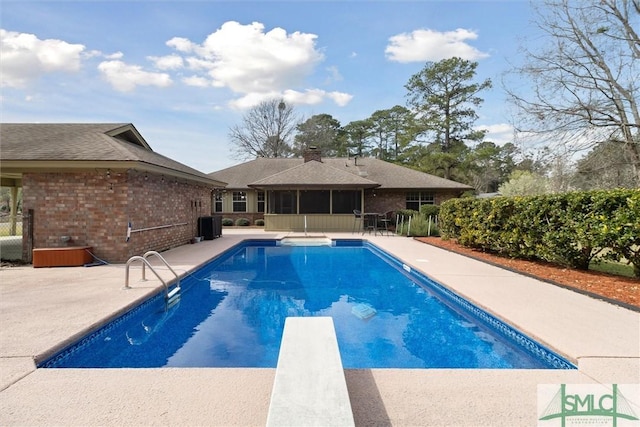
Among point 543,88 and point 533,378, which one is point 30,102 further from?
point 543,88

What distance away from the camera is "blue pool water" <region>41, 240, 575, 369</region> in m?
3.68

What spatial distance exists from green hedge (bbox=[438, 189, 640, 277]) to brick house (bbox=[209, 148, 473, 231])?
714cm

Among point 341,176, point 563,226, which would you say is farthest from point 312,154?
point 563,226

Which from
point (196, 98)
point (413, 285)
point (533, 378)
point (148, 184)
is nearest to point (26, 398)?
point (533, 378)

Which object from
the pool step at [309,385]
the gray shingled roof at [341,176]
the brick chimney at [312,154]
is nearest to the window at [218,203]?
the gray shingled roof at [341,176]

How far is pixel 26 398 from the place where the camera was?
248 cm

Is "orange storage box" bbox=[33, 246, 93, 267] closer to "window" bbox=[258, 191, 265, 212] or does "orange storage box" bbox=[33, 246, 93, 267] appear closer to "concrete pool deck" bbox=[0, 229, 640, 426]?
"concrete pool deck" bbox=[0, 229, 640, 426]

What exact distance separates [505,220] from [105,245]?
1032 centimetres

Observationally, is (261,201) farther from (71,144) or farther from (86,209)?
(86,209)

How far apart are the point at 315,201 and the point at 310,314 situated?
1376cm

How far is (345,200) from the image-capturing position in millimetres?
18562

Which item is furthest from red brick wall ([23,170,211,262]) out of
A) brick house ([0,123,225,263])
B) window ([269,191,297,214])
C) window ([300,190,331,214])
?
window ([300,190,331,214])

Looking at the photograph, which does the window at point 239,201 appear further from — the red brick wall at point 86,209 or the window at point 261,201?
the red brick wall at point 86,209

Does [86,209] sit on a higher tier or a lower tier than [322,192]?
lower
